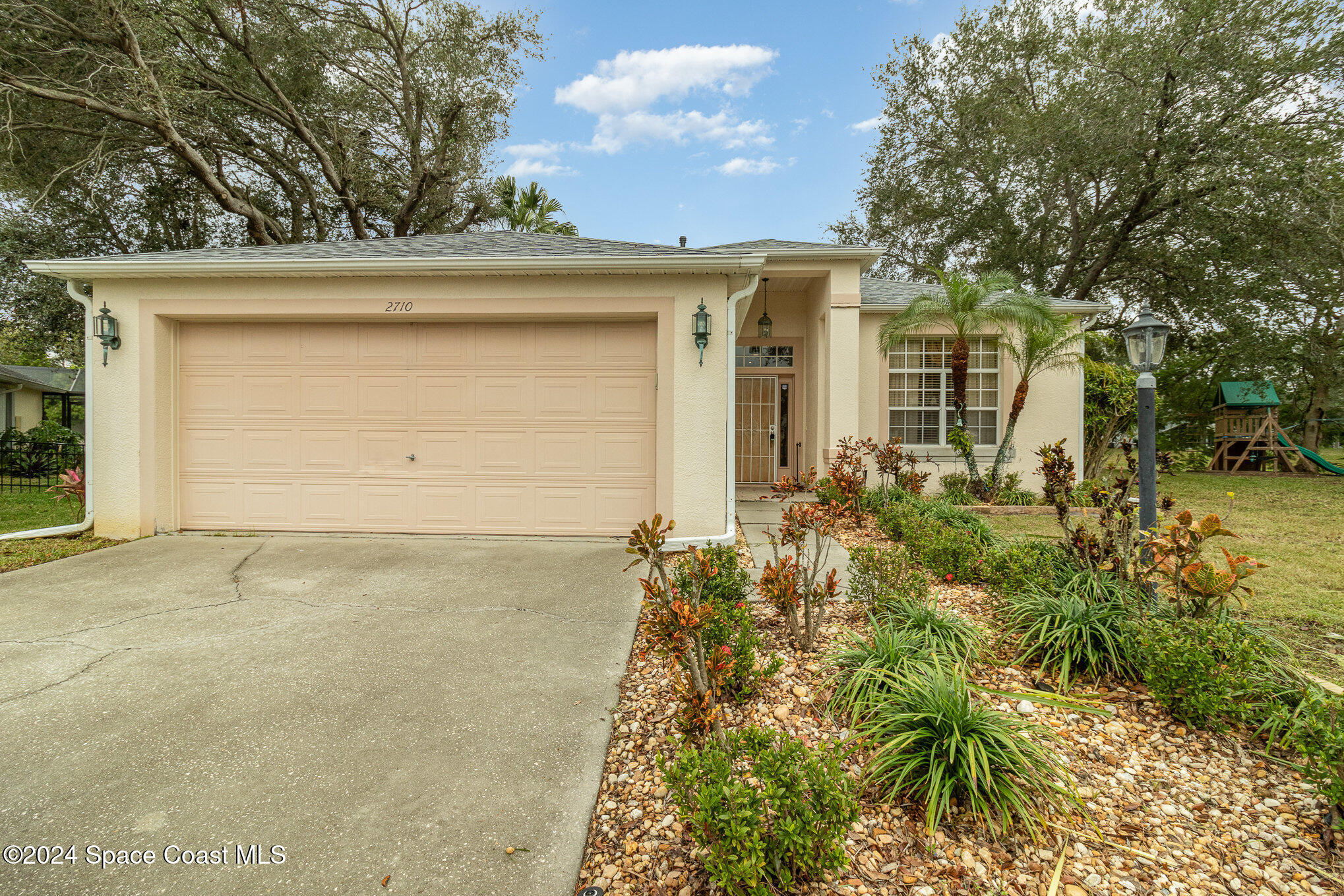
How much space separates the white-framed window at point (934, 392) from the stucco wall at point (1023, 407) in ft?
0.55

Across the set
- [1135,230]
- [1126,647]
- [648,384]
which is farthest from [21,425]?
[1135,230]

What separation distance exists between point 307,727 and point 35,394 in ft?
86.1

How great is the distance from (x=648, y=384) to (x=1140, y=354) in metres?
4.15

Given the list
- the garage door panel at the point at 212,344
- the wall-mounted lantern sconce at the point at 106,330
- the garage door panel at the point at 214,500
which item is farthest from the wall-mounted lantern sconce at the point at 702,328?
the wall-mounted lantern sconce at the point at 106,330

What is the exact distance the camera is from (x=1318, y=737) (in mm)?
1952

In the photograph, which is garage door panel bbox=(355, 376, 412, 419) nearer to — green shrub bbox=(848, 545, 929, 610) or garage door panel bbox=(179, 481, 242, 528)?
garage door panel bbox=(179, 481, 242, 528)

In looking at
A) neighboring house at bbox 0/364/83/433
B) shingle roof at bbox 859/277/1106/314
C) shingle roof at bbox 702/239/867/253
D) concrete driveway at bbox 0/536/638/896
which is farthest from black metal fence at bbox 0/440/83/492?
shingle roof at bbox 859/277/1106/314

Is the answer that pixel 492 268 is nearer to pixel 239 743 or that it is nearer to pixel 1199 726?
pixel 239 743

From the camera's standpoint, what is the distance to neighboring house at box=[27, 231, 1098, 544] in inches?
233

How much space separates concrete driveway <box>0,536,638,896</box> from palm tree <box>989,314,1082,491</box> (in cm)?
720

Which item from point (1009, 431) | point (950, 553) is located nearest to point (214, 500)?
point (950, 553)

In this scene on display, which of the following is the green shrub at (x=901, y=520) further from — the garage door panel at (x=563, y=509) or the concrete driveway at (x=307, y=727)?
the garage door panel at (x=563, y=509)

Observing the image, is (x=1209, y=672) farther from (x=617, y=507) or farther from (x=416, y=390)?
(x=416, y=390)

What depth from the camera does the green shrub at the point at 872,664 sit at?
2539 mm
